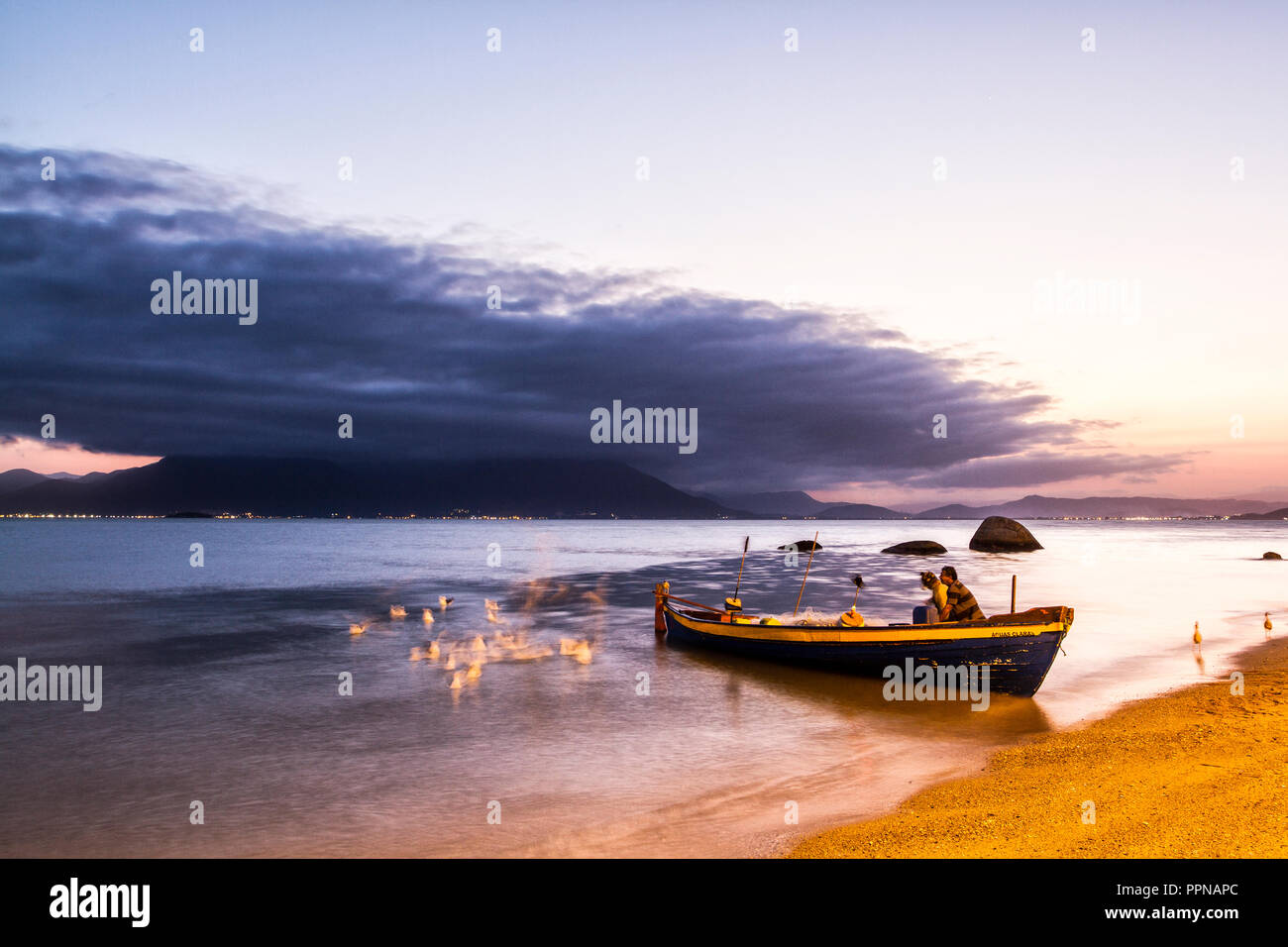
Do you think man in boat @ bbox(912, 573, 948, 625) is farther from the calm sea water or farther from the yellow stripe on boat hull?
the calm sea water

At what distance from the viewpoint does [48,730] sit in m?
16.4

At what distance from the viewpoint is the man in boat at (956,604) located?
18.6m

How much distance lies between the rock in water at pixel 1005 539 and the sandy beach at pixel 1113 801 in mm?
82451

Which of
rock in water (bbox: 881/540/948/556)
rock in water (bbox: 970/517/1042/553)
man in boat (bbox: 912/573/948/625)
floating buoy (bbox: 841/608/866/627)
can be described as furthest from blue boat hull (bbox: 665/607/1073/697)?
rock in water (bbox: 970/517/1042/553)

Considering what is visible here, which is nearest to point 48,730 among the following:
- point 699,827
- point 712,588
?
point 699,827

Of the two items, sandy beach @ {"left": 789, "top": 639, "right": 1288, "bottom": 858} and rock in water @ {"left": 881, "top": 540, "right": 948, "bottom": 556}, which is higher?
sandy beach @ {"left": 789, "top": 639, "right": 1288, "bottom": 858}

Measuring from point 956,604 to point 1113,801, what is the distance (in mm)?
8703

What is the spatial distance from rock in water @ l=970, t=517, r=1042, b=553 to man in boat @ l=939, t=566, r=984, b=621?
80156 millimetres

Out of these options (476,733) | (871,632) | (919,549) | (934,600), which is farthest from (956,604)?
(919,549)

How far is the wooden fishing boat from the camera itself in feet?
57.2

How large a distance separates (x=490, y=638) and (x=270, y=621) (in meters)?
11.9

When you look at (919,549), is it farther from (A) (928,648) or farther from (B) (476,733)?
(B) (476,733)
